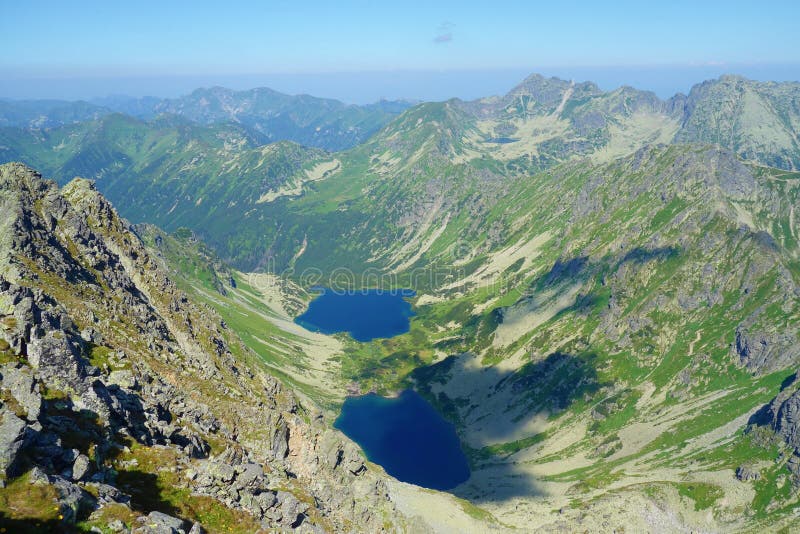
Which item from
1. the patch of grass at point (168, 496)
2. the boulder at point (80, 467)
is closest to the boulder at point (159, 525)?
the patch of grass at point (168, 496)

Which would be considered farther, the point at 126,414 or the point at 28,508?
the point at 126,414

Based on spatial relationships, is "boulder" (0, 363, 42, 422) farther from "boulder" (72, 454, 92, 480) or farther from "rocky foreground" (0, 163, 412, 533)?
"boulder" (72, 454, 92, 480)

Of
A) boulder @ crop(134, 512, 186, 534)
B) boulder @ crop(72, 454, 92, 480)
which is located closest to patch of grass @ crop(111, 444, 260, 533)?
boulder @ crop(72, 454, 92, 480)

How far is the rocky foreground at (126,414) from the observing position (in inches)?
1422

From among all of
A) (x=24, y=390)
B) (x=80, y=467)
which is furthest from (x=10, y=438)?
(x=24, y=390)

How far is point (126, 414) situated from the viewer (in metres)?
52.4

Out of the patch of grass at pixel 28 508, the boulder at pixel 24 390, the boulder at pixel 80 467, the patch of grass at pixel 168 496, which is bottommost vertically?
the patch of grass at pixel 168 496

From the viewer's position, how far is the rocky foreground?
36125 millimetres

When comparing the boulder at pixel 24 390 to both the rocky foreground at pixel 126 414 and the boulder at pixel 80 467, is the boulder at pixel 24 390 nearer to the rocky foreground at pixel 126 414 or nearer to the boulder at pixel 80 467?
the rocky foreground at pixel 126 414

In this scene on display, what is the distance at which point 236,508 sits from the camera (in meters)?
48.3

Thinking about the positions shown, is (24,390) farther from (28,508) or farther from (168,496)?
(168,496)

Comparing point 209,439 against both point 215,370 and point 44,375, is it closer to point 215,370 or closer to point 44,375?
point 44,375

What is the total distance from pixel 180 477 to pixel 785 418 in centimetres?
21305

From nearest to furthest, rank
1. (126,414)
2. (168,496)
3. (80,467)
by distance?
(80,467) → (168,496) → (126,414)
